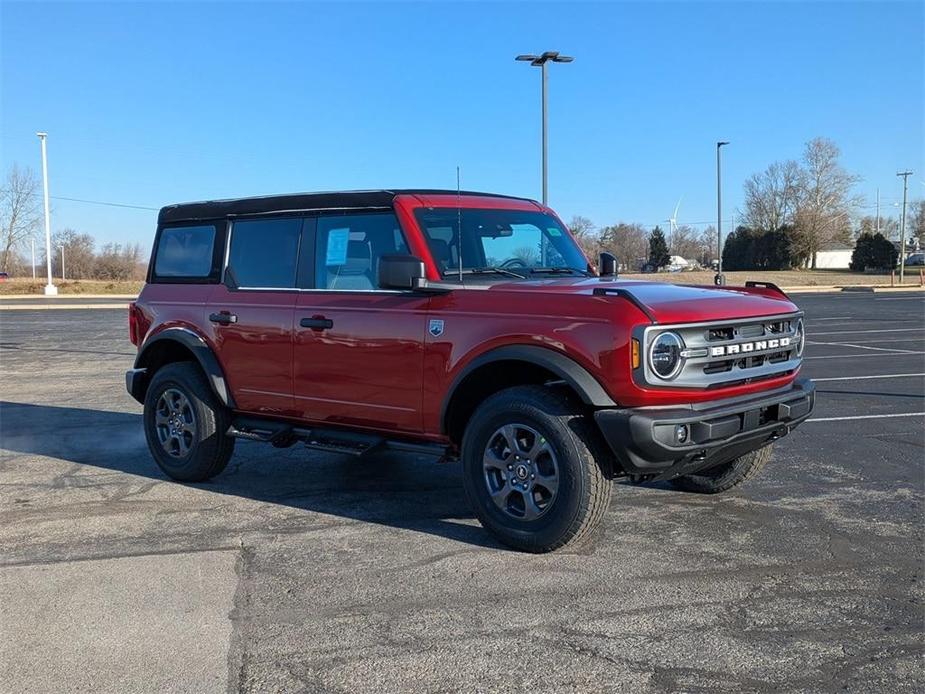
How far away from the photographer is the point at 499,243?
5652 mm

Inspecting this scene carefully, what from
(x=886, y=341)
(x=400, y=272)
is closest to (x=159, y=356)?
(x=400, y=272)

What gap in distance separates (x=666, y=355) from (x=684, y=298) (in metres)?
0.50

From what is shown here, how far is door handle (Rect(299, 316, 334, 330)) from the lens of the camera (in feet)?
18.0

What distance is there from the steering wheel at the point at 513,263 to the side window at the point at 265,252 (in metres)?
1.48

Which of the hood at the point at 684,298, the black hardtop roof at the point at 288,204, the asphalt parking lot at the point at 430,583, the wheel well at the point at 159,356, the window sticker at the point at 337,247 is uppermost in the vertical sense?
the black hardtop roof at the point at 288,204

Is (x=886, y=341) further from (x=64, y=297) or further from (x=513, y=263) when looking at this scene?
(x=64, y=297)

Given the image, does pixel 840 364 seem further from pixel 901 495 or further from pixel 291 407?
pixel 291 407

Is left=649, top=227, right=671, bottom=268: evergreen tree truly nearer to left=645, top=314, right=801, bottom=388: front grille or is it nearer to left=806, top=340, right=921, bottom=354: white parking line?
left=806, top=340, right=921, bottom=354: white parking line

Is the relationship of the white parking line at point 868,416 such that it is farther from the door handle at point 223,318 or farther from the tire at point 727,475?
the door handle at point 223,318

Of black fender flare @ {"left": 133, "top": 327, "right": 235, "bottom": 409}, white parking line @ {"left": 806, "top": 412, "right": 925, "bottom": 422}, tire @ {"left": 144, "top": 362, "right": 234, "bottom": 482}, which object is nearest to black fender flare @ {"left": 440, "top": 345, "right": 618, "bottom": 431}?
black fender flare @ {"left": 133, "top": 327, "right": 235, "bottom": 409}

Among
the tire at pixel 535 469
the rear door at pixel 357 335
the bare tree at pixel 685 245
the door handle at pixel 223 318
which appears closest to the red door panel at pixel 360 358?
the rear door at pixel 357 335

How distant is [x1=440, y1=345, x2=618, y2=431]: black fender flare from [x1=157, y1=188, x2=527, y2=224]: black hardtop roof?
4.43ft

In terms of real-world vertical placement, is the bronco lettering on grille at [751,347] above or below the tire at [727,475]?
above

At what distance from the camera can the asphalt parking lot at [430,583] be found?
131 inches
